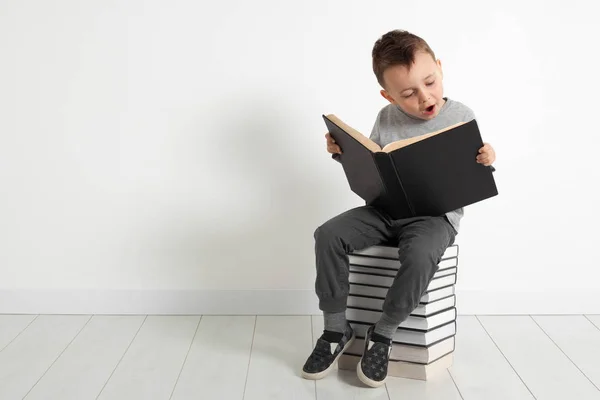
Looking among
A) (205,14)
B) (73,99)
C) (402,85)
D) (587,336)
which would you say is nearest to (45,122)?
(73,99)

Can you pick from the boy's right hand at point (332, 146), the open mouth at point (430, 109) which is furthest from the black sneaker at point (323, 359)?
the open mouth at point (430, 109)

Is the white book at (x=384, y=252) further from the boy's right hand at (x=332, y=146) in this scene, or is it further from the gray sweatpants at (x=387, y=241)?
the boy's right hand at (x=332, y=146)

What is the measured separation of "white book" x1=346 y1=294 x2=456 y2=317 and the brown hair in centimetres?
54

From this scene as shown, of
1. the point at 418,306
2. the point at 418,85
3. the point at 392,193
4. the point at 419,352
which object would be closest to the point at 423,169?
the point at 392,193

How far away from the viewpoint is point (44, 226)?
2168 millimetres

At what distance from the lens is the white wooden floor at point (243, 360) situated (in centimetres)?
167

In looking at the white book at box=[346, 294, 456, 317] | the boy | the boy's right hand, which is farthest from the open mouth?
the white book at box=[346, 294, 456, 317]

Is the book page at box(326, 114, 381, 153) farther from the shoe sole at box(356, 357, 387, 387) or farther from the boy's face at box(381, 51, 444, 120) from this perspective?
the shoe sole at box(356, 357, 387, 387)

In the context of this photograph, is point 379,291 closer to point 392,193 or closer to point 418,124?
point 392,193

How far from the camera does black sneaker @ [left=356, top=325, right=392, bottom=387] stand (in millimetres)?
1649

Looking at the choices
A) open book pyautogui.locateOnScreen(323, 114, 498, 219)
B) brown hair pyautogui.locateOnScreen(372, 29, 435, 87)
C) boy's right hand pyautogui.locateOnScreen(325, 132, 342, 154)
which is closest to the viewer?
open book pyautogui.locateOnScreen(323, 114, 498, 219)

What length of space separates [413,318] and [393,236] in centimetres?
22

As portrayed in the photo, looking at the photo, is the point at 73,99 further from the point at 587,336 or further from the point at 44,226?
the point at 587,336

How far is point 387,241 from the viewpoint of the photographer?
181cm
